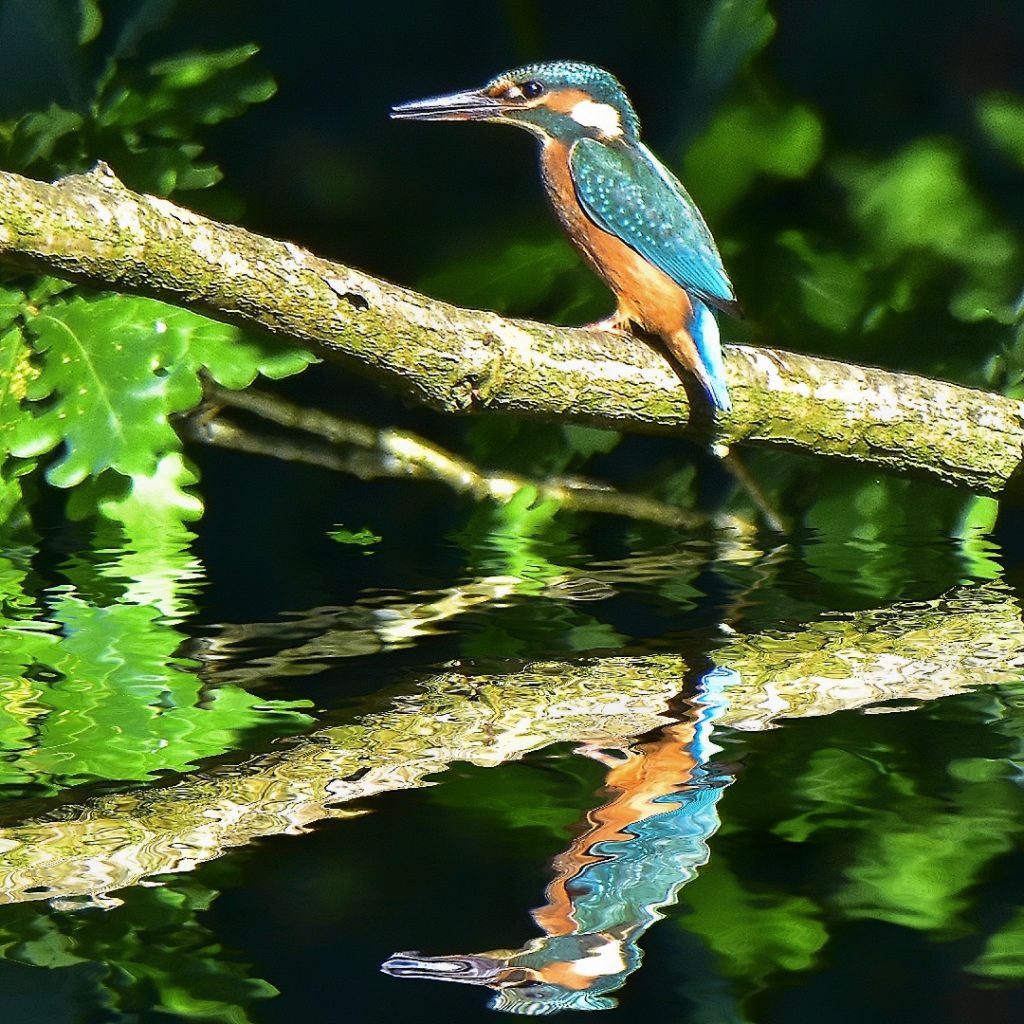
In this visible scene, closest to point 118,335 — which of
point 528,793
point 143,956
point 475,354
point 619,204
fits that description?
Answer: point 475,354

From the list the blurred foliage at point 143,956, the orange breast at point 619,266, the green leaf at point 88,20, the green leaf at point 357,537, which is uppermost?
the green leaf at point 88,20

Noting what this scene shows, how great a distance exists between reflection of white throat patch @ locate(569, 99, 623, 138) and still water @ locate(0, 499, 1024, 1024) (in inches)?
27.7

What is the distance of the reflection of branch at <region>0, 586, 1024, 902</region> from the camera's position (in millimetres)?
829

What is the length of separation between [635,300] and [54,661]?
839mm

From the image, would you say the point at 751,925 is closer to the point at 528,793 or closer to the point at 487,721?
the point at 528,793

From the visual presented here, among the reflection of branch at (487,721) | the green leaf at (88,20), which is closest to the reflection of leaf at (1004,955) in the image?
the reflection of branch at (487,721)

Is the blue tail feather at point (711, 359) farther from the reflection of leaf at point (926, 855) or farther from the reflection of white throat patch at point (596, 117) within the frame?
the reflection of leaf at point (926, 855)

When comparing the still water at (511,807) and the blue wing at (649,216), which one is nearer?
the still water at (511,807)

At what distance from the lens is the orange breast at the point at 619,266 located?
1710 mm

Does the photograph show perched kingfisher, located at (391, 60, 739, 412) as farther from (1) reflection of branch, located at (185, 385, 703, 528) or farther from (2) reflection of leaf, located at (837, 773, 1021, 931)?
(2) reflection of leaf, located at (837, 773, 1021, 931)

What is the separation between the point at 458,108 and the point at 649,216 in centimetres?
33

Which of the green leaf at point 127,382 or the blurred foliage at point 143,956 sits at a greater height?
the green leaf at point 127,382

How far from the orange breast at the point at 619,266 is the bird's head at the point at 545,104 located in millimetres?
40

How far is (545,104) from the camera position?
Result: 1901 millimetres
